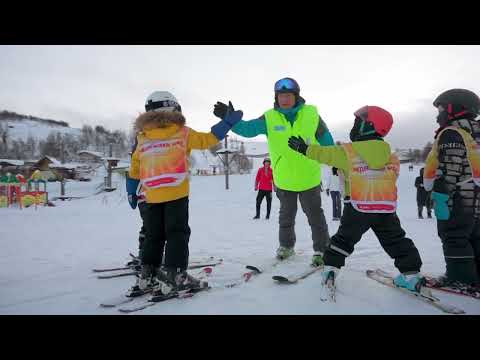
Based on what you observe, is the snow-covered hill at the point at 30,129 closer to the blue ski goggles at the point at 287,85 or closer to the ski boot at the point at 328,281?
the blue ski goggles at the point at 287,85

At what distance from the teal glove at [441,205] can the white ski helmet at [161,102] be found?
9.28 feet

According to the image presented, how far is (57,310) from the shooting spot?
9.21ft

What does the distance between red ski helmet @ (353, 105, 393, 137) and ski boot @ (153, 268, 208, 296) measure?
2316 mm

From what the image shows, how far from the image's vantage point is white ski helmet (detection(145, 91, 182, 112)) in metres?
3.41

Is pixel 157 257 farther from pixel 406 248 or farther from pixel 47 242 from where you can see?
pixel 47 242

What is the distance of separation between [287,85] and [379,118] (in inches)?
56.9

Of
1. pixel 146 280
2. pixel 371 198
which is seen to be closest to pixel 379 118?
pixel 371 198

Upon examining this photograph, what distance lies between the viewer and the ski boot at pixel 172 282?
311cm


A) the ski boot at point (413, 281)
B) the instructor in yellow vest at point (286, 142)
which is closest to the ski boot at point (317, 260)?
the instructor in yellow vest at point (286, 142)

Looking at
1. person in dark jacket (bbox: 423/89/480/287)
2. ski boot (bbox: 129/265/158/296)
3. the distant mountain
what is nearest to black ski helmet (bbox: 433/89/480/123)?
person in dark jacket (bbox: 423/89/480/287)

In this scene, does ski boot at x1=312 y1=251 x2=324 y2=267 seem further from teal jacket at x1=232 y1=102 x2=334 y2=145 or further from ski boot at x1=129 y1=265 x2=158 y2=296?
ski boot at x1=129 y1=265 x2=158 y2=296

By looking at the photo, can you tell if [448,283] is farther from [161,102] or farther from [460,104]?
[161,102]
